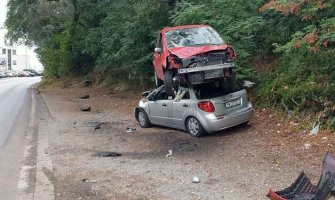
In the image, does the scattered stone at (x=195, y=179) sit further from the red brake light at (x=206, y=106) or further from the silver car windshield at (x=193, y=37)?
the silver car windshield at (x=193, y=37)

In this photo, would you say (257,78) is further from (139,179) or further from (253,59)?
(139,179)

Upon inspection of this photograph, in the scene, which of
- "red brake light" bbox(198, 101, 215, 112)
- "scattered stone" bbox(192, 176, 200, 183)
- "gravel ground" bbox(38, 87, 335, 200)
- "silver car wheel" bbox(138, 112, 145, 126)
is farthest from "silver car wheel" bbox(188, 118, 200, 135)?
"scattered stone" bbox(192, 176, 200, 183)

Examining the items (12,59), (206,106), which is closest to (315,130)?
(206,106)

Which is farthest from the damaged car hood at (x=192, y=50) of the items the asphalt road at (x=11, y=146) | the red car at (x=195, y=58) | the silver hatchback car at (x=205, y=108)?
the asphalt road at (x=11, y=146)

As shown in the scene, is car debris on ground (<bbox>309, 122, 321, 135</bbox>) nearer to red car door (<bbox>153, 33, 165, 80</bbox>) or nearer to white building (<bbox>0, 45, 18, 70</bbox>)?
red car door (<bbox>153, 33, 165, 80</bbox>)

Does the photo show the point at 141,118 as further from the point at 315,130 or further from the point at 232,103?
the point at 315,130

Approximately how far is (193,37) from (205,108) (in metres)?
2.32

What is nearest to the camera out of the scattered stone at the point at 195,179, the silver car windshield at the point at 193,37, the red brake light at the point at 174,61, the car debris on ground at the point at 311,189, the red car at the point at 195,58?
the car debris on ground at the point at 311,189

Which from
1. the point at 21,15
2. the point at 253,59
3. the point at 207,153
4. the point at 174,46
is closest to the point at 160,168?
the point at 207,153

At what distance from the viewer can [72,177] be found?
23.3ft

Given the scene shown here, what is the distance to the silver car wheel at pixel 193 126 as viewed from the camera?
32.3ft

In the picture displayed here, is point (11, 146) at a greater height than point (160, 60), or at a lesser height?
lesser

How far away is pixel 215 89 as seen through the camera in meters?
10.5

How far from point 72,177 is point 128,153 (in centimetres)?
189
